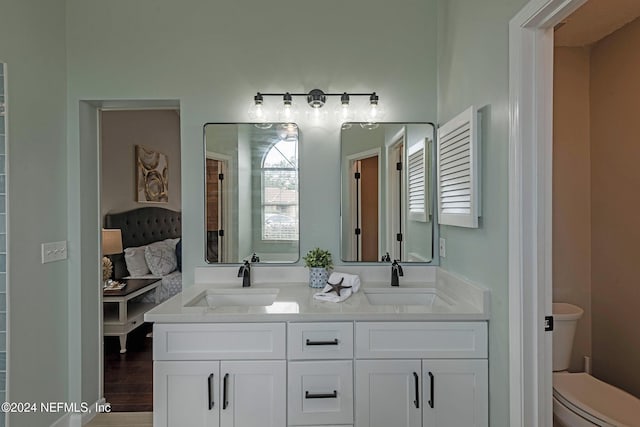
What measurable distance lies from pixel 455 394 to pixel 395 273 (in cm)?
75

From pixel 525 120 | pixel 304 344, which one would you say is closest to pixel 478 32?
pixel 525 120

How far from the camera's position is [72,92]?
2.31 meters

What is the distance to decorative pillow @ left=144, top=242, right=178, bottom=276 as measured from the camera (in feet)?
14.0

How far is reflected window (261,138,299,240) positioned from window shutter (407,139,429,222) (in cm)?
74

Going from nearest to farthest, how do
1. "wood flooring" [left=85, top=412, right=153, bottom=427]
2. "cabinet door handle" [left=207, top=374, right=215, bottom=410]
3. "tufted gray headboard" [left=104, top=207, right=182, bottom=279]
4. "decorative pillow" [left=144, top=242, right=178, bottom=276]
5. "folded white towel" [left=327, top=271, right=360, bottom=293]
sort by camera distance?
1. "cabinet door handle" [left=207, top=374, right=215, bottom=410]
2. "folded white towel" [left=327, top=271, right=360, bottom=293]
3. "wood flooring" [left=85, top=412, right=153, bottom=427]
4. "tufted gray headboard" [left=104, top=207, right=182, bottom=279]
5. "decorative pillow" [left=144, top=242, right=178, bottom=276]

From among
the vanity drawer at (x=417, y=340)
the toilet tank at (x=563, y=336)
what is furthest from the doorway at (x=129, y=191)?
the toilet tank at (x=563, y=336)

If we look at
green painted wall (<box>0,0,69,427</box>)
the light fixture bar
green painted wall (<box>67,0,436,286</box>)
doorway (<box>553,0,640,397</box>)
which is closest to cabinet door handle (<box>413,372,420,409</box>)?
doorway (<box>553,0,640,397</box>)

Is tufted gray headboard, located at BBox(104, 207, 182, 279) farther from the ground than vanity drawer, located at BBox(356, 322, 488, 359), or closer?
farther from the ground

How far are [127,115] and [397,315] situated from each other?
14.3ft

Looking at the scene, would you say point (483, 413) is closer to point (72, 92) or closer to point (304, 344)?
point (304, 344)

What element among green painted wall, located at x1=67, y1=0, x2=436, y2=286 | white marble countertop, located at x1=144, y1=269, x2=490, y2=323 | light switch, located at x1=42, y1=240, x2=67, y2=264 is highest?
green painted wall, located at x1=67, y1=0, x2=436, y2=286

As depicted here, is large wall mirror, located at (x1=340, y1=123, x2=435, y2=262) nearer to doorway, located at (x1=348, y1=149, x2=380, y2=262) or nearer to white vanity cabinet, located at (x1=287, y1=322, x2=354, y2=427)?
doorway, located at (x1=348, y1=149, x2=380, y2=262)

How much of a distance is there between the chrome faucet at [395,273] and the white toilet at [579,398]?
0.86 metres

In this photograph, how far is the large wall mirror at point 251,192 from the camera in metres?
2.36
